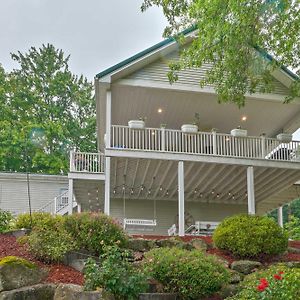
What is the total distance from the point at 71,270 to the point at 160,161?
728 cm

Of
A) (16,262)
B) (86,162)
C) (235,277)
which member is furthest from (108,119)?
(16,262)

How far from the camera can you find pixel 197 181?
61.5 ft

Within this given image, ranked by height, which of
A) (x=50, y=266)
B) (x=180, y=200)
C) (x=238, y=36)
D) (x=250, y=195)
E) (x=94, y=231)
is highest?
(x=238, y=36)

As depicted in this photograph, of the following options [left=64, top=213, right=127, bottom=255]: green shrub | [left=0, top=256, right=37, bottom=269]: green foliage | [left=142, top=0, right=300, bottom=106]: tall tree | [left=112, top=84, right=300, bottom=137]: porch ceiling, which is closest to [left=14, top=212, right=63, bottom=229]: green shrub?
[left=64, top=213, right=127, bottom=255]: green shrub

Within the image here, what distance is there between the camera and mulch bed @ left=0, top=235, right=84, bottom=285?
30.2ft

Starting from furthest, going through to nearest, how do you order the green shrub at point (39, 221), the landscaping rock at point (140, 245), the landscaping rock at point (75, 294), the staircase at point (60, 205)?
the staircase at point (60, 205) < the landscaping rock at point (140, 245) < the green shrub at point (39, 221) < the landscaping rock at point (75, 294)

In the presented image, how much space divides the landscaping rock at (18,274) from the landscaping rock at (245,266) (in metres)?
4.29

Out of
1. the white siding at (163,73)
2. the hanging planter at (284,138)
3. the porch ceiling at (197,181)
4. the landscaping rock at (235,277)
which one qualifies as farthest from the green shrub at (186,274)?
the hanging planter at (284,138)

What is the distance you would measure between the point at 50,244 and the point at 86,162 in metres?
9.48

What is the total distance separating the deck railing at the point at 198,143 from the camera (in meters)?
16.6

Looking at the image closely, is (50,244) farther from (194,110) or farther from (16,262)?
(194,110)

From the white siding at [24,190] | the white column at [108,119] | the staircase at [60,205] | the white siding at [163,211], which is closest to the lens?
the white column at [108,119]

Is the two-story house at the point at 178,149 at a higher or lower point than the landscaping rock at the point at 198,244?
higher

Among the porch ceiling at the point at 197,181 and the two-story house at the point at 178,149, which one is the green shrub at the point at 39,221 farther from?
the porch ceiling at the point at 197,181
